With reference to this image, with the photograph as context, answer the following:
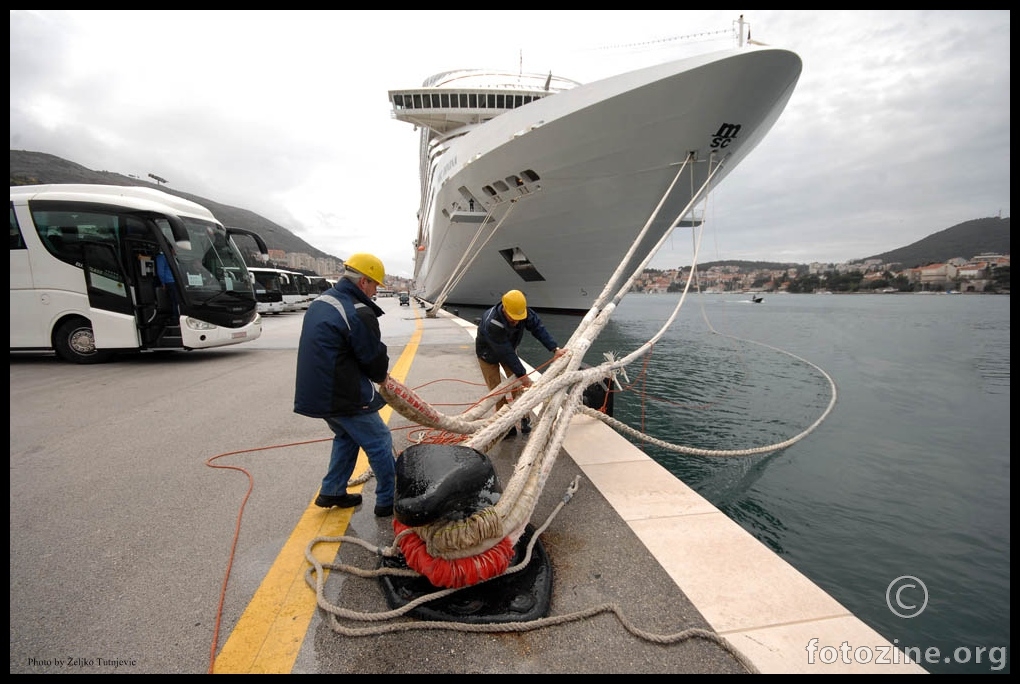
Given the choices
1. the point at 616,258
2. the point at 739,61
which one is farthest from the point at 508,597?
the point at 616,258

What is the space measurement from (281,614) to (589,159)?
11.4m

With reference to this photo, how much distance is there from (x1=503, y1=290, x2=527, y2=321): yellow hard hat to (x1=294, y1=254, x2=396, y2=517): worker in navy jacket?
4.97 feet

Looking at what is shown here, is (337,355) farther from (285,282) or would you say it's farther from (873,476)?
(285,282)

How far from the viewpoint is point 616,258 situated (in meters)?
14.4

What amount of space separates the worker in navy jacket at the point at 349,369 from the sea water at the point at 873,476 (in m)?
2.42

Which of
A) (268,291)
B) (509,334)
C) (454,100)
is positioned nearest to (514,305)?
(509,334)

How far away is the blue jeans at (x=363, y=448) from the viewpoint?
2.40m

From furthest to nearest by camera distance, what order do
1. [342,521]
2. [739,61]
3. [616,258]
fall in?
1. [616,258]
2. [739,61]
3. [342,521]

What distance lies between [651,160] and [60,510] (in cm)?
1168

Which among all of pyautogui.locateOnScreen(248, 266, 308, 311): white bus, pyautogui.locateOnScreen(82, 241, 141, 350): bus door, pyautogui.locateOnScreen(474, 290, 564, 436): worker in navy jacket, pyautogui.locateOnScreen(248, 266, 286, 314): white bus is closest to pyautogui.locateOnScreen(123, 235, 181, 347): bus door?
pyautogui.locateOnScreen(82, 241, 141, 350): bus door

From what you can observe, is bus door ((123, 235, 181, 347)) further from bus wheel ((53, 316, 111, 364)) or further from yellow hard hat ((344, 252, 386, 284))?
yellow hard hat ((344, 252, 386, 284))

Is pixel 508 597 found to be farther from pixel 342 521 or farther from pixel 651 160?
pixel 651 160

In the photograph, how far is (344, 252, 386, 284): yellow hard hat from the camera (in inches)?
95.0

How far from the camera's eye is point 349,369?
2.29m
